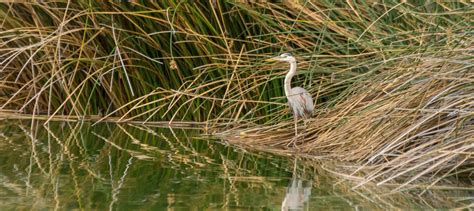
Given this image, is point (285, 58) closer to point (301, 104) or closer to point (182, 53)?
point (301, 104)

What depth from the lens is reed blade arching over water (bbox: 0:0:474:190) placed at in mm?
6336

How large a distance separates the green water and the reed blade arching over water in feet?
1.17

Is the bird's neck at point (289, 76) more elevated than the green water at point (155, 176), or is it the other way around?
the bird's neck at point (289, 76)

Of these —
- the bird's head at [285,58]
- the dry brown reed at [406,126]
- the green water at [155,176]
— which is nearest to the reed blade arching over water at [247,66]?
the dry brown reed at [406,126]

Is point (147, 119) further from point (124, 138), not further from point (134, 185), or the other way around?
point (134, 185)

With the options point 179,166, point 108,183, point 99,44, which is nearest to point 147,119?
point 99,44

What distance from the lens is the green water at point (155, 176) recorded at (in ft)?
17.0

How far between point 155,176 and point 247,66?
77.1 inches

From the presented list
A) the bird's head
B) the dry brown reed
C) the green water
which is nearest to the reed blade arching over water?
the dry brown reed

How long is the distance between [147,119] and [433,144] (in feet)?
8.92

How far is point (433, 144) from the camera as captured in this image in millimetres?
6082

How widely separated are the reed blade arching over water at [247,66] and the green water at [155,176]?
1.17 ft

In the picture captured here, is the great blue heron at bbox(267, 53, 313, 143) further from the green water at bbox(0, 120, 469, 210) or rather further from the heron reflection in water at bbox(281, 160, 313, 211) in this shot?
the heron reflection in water at bbox(281, 160, 313, 211)

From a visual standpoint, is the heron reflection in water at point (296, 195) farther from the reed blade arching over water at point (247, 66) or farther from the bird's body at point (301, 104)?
the bird's body at point (301, 104)
